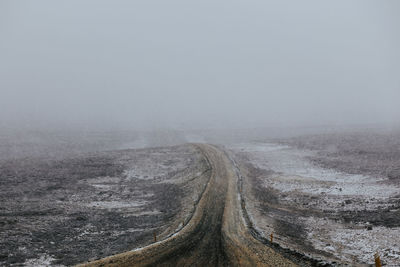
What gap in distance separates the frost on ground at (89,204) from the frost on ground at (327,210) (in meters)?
6.35

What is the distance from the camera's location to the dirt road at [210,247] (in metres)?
13.3

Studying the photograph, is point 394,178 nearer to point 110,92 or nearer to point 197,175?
point 197,175

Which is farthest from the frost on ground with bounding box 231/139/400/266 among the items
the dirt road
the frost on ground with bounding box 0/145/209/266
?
the frost on ground with bounding box 0/145/209/266

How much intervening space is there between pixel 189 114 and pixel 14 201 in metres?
95.8

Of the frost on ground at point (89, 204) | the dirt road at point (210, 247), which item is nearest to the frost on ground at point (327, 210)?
the dirt road at point (210, 247)

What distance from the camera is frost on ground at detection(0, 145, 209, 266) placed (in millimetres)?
15680

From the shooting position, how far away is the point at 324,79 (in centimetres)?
19100

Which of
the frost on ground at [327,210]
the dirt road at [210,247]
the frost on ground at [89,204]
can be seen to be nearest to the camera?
the dirt road at [210,247]

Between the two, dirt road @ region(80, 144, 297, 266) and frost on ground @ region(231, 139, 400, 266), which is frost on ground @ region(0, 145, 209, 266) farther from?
frost on ground @ region(231, 139, 400, 266)

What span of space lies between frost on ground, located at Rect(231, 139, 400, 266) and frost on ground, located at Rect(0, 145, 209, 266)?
250 inches

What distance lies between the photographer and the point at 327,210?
68.5 ft

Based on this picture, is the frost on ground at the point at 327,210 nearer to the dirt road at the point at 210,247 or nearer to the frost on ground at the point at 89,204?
the dirt road at the point at 210,247

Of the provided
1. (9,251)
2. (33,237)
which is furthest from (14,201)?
(9,251)

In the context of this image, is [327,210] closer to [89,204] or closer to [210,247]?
[210,247]
